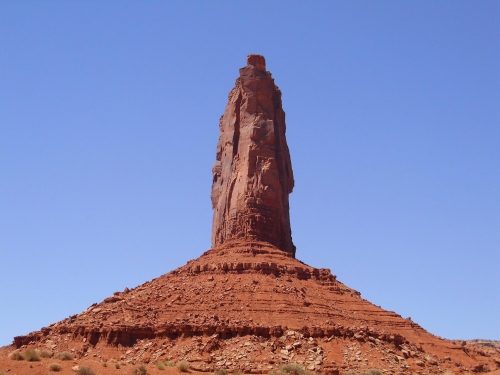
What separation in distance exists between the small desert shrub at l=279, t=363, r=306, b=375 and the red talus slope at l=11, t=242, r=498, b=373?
138 inches

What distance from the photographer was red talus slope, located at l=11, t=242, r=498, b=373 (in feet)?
206

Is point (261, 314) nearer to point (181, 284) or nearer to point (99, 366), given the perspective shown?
point (181, 284)

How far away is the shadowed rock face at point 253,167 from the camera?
82.8m

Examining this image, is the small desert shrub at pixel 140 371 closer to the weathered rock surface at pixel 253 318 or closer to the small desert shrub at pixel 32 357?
the weathered rock surface at pixel 253 318

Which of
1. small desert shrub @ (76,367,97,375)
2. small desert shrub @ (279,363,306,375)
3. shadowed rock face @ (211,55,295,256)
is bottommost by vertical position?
small desert shrub @ (76,367,97,375)

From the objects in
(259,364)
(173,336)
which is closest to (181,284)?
(173,336)

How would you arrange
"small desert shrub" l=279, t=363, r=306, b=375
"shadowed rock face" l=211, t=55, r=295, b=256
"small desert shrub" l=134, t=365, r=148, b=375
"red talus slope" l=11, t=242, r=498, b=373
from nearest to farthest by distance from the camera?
"small desert shrub" l=134, t=365, r=148, b=375 < "small desert shrub" l=279, t=363, r=306, b=375 < "red talus slope" l=11, t=242, r=498, b=373 < "shadowed rock face" l=211, t=55, r=295, b=256

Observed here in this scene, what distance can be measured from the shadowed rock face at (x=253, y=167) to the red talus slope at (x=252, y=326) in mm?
5771

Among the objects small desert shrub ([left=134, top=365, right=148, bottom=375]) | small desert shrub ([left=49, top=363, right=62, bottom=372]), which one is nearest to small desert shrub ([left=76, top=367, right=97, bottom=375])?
small desert shrub ([left=49, top=363, right=62, bottom=372])

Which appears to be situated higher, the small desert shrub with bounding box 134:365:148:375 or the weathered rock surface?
the weathered rock surface

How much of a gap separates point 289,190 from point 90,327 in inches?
1188

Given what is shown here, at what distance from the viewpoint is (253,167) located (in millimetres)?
84625

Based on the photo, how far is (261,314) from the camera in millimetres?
66938

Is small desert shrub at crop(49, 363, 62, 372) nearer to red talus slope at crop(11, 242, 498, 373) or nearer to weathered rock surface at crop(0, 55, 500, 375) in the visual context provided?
weathered rock surface at crop(0, 55, 500, 375)
